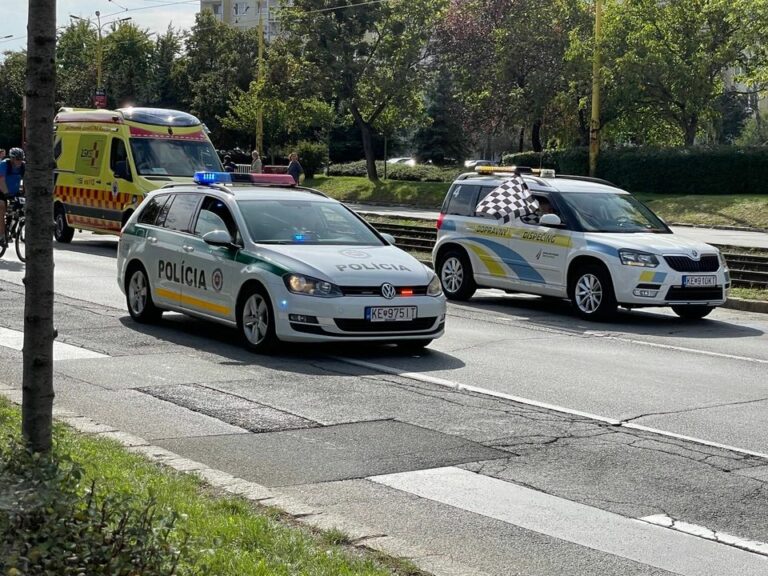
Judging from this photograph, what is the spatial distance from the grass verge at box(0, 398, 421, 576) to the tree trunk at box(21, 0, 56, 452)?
0.26 m

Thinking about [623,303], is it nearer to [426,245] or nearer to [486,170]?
[486,170]

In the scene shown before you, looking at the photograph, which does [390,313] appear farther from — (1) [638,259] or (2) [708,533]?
(2) [708,533]

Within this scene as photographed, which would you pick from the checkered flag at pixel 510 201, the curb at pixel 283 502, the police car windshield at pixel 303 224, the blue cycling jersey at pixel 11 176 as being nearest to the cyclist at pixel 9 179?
the blue cycling jersey at pixel 11 176

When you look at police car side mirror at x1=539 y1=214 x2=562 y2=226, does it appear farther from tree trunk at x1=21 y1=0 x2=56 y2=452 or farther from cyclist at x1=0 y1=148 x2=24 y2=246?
tree trunk at x1=21 y1=0 x2=56 y2=452

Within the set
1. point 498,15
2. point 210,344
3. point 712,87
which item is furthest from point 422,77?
point 210,344

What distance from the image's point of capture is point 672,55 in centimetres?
4684

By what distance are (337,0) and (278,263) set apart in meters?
44.0

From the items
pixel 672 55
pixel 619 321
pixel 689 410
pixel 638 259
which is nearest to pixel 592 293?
pixel 619 321

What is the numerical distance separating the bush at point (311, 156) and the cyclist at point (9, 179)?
134 feet

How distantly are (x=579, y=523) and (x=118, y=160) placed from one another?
19.3 m

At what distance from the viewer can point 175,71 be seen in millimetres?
80062

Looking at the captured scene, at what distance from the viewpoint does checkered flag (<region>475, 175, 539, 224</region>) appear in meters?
17.3

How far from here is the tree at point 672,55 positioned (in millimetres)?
46375

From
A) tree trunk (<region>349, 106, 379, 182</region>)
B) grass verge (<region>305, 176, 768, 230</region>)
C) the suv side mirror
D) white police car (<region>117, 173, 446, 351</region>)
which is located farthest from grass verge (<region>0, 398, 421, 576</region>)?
tree trunk (<region>349, 106, 379, 182</region>)
